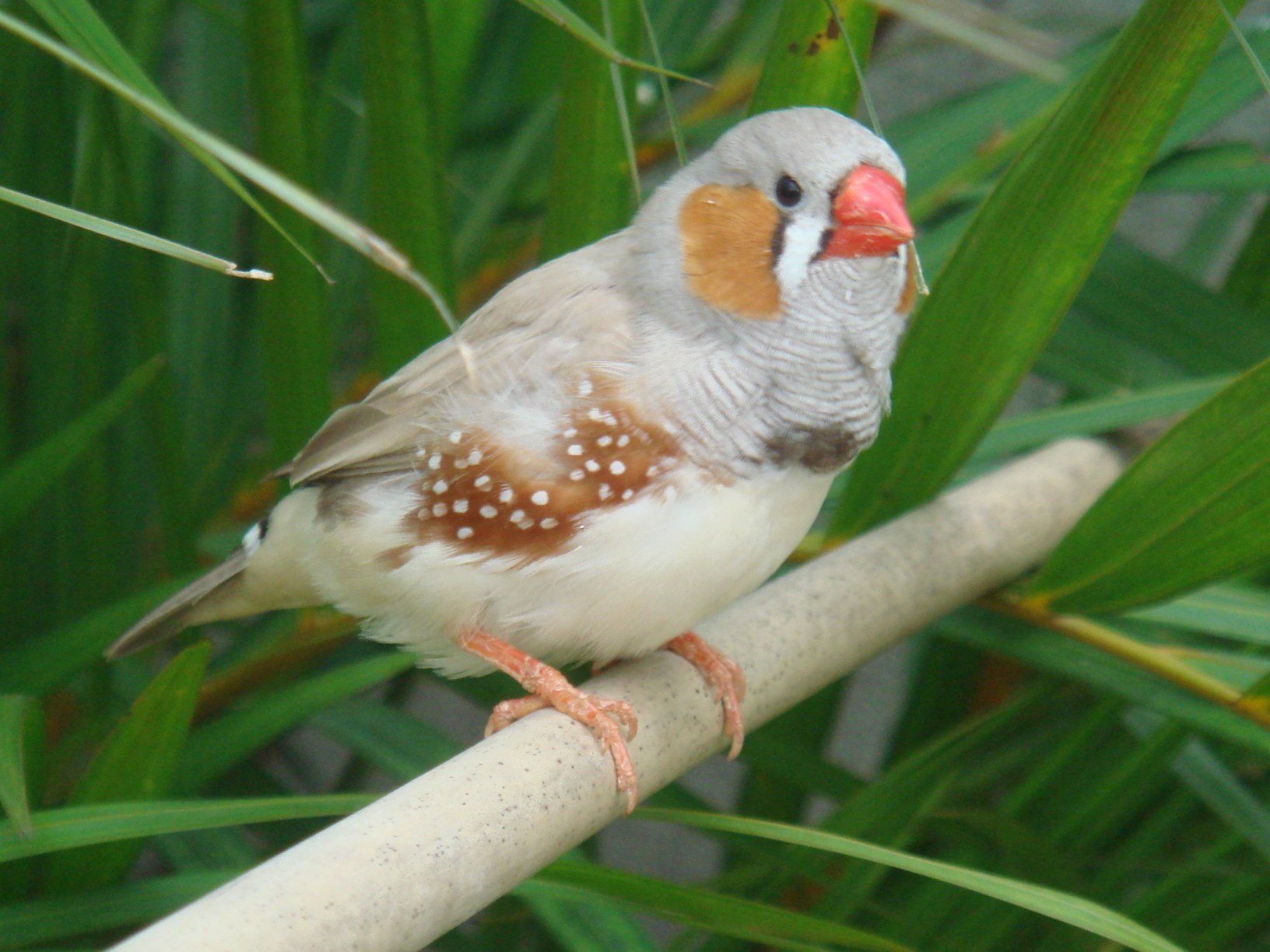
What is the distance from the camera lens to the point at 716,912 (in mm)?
966

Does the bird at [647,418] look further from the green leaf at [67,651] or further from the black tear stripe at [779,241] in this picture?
the green leaf at [67,651]

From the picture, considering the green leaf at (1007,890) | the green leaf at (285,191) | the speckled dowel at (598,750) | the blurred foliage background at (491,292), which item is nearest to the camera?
the green leaf at (285,191)

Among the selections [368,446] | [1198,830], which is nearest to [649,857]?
[1198,830]

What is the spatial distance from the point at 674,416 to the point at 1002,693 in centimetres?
110

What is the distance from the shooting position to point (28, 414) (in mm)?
1438

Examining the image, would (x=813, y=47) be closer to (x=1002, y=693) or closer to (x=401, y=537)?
(x=401, y=537)

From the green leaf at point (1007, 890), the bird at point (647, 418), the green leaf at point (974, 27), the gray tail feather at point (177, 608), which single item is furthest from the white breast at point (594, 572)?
the green leaf at point (974, 27)

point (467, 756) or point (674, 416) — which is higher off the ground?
point (674, 416)

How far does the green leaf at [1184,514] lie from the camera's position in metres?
1.08

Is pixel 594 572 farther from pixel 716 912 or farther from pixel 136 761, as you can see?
Answer: pixel 136 761

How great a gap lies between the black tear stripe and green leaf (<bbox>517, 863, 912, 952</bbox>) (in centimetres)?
42

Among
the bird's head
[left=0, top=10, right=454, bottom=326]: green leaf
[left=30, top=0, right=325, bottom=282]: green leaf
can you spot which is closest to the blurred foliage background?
[left=30, top=0, right=325, bottom=282]: green leaf

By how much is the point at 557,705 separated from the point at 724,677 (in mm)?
177

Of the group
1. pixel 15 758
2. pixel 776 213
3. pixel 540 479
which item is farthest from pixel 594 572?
pixel 15 758
